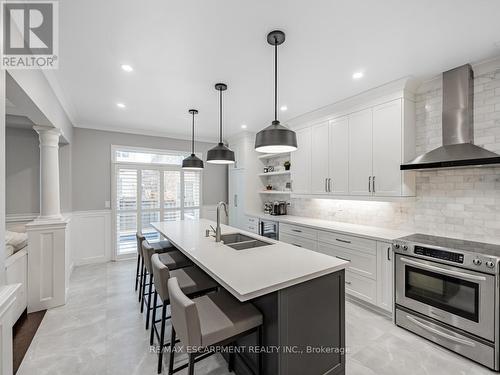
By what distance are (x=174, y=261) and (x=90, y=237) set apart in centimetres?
289

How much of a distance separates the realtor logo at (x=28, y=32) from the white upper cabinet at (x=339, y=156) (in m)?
3.28

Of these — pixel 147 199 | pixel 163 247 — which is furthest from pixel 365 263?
pixel 147 199

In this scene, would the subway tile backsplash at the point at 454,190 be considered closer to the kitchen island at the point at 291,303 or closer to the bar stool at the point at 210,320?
the kitchen island at the point at 291,303

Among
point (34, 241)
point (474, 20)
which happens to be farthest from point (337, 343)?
point (34, 241)

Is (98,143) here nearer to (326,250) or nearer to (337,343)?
(326,250)

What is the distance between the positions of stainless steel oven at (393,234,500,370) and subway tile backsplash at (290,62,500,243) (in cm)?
25

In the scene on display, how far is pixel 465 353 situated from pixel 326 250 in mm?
1592

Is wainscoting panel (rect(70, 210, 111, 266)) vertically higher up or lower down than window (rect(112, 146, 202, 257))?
lower down

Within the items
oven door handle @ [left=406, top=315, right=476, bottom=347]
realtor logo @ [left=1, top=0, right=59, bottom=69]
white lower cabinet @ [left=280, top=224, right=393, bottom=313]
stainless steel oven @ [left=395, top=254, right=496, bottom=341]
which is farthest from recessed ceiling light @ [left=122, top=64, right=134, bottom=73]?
oven door handle @ [left=406, top=315, right=476, bottom=347]

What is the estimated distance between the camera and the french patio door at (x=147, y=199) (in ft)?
15.6

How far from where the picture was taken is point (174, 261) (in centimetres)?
267

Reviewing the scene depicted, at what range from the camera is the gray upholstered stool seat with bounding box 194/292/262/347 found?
55.9 inches

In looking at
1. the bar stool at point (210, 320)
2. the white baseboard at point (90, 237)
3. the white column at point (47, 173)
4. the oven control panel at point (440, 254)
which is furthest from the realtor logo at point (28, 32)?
the oven control panel at point (440, 254)

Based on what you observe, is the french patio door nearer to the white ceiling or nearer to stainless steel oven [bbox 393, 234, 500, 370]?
the white ceiling
